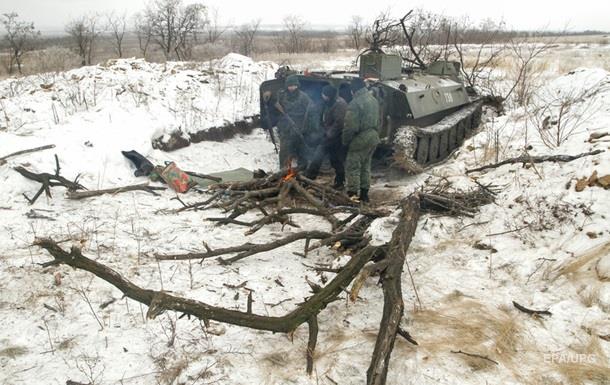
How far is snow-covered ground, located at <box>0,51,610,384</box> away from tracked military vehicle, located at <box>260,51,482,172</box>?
82 centimetres

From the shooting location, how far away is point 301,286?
14.6ft

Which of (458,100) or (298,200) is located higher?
(458,100)

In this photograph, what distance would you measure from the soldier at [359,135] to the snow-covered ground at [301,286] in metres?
0.93

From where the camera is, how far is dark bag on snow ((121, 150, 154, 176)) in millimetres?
7645

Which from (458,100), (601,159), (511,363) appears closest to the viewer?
(511,363)

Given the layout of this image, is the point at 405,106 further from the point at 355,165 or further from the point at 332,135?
the point at 355,165

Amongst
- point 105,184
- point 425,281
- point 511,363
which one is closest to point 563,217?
point 425,281

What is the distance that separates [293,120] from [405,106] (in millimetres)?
1999

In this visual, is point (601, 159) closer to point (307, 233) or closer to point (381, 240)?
point (381, 240)

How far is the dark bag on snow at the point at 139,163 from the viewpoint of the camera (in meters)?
7.64

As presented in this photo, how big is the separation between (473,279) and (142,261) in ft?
10.8

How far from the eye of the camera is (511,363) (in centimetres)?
327

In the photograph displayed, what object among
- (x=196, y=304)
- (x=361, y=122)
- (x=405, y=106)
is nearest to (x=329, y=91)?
(x=361, y=122)

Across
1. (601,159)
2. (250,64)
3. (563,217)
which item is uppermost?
(250,64)
